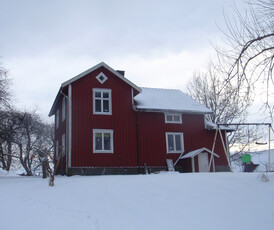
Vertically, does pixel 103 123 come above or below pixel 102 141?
above

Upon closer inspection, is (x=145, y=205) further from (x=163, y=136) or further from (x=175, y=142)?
(x=175, y=142)

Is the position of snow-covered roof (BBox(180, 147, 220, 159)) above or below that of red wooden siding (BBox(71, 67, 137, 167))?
below

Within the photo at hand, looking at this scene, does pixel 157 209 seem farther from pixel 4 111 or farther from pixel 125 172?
pixel 4 111

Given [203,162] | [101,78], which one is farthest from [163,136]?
[101,78]

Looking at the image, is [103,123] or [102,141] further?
[103,123]

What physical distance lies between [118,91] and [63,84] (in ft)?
11.8

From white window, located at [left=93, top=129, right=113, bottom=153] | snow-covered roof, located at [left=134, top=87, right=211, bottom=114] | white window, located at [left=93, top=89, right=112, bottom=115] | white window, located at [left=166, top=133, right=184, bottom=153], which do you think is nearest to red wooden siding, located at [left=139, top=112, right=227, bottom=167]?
white window, located at [left=166, top=133, right=184, bottom=153]

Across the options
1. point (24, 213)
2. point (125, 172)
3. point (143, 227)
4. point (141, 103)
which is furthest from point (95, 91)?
point (143, 227)

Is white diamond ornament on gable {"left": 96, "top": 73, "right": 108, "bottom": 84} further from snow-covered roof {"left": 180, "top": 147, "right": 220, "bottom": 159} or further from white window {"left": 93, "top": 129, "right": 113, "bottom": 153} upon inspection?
snow-covered roof {"left": 180, "top": 147, "right": 220, "bottom": 159}

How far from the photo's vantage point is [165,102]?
73.6 feet

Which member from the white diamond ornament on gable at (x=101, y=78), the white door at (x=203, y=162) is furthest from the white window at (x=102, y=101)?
the white door at (x=203, y=162)

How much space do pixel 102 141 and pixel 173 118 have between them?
560 cm

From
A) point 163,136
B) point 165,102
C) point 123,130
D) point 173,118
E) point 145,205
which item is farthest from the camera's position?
point 165,102

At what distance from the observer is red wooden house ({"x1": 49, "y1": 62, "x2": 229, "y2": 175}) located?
732 inches
